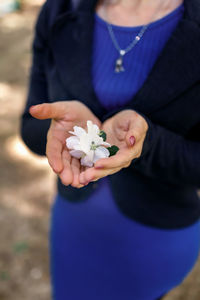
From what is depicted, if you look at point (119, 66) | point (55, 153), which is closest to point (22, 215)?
point (119, 66)

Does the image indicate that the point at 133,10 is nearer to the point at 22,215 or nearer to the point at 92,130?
the point at 92,130

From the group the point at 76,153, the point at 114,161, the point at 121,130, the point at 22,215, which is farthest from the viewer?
the point at 22,215

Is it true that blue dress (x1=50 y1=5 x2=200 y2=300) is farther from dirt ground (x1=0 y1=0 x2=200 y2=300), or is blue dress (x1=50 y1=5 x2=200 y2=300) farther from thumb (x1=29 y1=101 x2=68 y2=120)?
dirt ground (x1=0 y1=0 x2=200 y2=300)

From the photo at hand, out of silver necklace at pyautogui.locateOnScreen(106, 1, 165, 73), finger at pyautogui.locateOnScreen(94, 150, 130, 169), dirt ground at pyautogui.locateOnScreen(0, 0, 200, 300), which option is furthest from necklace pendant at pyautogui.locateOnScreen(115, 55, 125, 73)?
dirt ground at pyautogui.locateOnScreen(0, 0, 200, 300)

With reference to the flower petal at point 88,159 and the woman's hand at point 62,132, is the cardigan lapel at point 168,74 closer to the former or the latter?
the woman's hand at point 62,132

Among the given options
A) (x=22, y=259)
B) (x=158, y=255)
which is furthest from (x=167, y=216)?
(x=22, y=259)

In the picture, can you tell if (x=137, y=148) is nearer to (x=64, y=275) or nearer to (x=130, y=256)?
(x=130, y=256)
